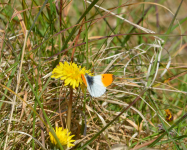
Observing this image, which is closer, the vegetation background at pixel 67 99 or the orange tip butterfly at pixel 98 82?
the orange tip butterfly at pixel 98 82

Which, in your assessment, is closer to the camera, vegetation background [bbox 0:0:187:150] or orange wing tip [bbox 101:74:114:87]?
orange wing tip [bbox 101:74:114:87]

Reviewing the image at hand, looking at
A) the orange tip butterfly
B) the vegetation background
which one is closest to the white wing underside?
the orange tip butterfly

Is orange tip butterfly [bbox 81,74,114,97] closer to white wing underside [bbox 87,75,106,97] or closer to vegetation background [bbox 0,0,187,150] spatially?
white wing underside [bbox 87,75,106,97]

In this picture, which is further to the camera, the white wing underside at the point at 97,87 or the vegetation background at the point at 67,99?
the vegetation background at the point at 67,99

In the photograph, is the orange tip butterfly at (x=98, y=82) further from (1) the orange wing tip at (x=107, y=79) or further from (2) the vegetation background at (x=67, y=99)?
(2) the vegetation background at (x=67, y=99)

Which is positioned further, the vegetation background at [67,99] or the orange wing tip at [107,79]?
the vegetation background at [67,99]

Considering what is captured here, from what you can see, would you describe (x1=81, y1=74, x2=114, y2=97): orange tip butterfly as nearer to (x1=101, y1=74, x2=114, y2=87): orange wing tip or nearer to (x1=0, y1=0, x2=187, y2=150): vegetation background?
(x1=101, y1=74, x2=114, y2=87): orange wing tip

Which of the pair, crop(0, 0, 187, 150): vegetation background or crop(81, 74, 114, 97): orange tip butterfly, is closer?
crop(81, 74, 114, 97): orange tip butterfly

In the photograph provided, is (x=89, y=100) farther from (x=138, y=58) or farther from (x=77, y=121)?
(x=138, y=58)

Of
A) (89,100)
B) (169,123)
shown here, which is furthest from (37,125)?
(169,123)

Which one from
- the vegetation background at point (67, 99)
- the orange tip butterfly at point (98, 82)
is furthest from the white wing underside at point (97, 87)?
the vegetation background at point (67, 99)

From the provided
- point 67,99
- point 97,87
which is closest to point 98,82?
point 97,87

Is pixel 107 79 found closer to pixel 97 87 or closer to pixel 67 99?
pixel 97 87
